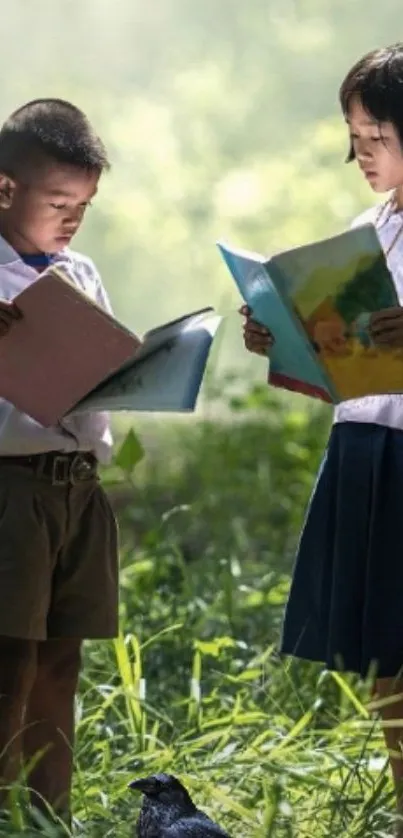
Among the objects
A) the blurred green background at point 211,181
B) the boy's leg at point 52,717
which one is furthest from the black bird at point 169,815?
the blurred green background at point 211,181

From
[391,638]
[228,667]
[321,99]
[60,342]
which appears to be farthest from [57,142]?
[321,99]

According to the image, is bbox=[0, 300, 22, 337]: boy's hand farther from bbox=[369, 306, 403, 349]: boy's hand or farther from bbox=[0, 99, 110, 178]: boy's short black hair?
bbox=[369, 306, 403, 349]: boy's hand

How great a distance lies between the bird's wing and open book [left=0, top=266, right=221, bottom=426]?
0.60 metres

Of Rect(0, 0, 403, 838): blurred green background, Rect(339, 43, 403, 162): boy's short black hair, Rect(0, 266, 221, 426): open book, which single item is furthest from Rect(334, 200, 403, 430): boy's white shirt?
Rect(0, 0, 403, 838): blurred green background

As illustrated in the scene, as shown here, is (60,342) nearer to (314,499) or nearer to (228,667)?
(314,499)

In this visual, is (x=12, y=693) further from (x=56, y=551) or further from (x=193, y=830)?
(x=193, y=830)

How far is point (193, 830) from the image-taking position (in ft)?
8.13

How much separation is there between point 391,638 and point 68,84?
11.0ft

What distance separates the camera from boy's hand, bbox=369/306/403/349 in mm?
2656

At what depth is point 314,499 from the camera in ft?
9.57

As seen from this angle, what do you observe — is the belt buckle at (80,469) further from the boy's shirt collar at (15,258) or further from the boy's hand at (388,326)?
the boy's hand at (388,326)

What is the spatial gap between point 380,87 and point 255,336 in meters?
0.43

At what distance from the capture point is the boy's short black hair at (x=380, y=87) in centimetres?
276

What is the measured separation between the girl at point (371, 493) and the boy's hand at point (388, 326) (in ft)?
0.49
